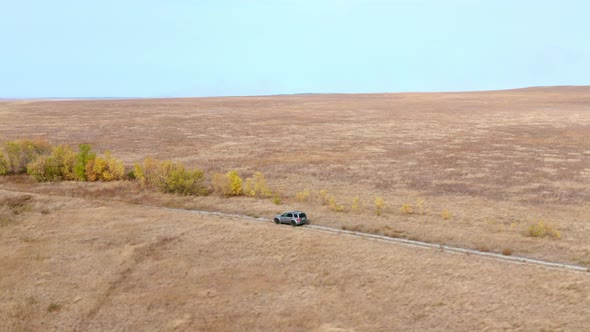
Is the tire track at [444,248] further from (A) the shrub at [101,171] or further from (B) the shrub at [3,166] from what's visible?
(B) the shrub at [3,166]

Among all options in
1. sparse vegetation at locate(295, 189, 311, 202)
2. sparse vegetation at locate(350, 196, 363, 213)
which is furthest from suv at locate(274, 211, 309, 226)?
sparse vegetation at locate(295, 189, 311, 202)

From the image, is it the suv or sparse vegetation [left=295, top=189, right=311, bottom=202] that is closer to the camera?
the suv

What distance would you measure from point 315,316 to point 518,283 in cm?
1078

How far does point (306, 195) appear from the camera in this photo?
40.8m

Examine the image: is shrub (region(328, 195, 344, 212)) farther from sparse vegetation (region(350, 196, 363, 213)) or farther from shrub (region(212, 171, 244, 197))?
shrub (region(212, 171, 244, 197))

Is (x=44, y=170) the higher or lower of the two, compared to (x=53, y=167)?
lower

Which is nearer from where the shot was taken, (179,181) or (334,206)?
(334,206)

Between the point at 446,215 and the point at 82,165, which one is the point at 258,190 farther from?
the point at 82,165

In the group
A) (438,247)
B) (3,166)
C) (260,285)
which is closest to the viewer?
(260,285)

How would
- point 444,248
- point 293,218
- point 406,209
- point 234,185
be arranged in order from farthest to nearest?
point 234,185 → point 406,209 → point 293,218 → point 444,248

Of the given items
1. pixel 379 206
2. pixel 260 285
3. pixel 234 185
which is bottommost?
pixel 260 285

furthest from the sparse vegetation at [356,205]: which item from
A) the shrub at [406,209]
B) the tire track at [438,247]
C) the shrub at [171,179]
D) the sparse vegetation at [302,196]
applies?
the shrub at [171,179]

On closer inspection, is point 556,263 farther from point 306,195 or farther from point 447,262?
point 306,195

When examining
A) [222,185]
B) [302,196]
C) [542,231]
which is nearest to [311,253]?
[302,196]
